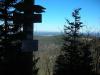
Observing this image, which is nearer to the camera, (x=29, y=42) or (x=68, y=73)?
(x=29, y=42)

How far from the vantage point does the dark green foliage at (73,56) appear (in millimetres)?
20188

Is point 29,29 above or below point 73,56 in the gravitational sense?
above

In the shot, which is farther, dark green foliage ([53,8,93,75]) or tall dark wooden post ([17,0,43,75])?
dark green foliage ([53,8,93,75])

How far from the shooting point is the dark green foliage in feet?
66.2

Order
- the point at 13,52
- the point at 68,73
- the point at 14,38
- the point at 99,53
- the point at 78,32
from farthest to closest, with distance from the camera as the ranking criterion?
the point at 99,53
the point at 78,32
the point at 68,73
the point at 14,38
the point at 13,52

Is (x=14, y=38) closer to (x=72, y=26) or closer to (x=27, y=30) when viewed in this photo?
(x=27, y=30)

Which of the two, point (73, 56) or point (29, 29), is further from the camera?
point (73, 56)

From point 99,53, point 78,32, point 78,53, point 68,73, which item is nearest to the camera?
point 68,73

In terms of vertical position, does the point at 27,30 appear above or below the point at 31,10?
below

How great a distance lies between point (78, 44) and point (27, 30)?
20.3 m

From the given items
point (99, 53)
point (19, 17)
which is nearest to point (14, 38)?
point (19, 17)

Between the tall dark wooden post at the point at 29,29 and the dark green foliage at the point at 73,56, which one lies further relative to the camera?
the dark green foliage at the point at 73,56

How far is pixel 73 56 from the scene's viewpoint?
23562 mm

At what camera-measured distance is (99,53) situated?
38938 mm
